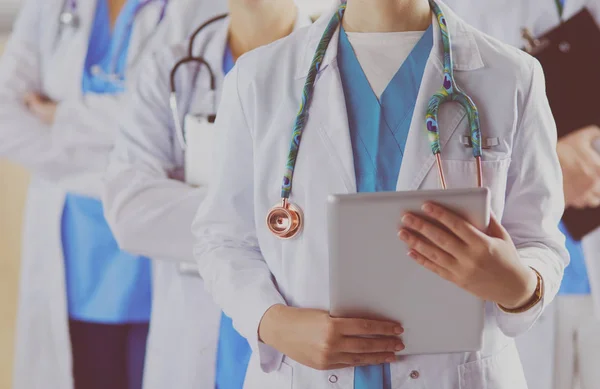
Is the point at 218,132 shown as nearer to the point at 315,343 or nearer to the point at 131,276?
the point at 315,343

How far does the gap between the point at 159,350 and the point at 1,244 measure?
0.43 m

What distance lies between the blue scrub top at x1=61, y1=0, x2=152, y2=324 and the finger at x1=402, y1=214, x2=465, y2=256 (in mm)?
933

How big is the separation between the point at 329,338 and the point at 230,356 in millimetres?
634

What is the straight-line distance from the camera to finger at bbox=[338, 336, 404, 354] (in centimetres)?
87

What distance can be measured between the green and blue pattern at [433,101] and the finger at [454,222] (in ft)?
0.40

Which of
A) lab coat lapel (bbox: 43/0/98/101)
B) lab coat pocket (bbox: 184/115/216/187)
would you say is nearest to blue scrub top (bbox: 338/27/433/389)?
lab coat pocket (bbox: 184/115/216/187)

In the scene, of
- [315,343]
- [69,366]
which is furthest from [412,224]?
[69,366]

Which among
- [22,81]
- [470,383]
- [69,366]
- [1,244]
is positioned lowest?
[69,366]

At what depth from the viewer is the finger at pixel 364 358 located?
892 millimetres

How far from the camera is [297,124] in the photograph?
96cm

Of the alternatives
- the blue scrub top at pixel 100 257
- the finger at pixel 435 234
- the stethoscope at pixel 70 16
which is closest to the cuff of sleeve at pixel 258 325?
the finger at pixel 435 234

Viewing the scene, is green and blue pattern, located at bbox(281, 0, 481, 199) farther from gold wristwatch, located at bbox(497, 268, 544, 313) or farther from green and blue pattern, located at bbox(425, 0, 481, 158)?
gold wristwatch, located at bbox(497, 268, 544, 313)

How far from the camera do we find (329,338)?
34.3 inches

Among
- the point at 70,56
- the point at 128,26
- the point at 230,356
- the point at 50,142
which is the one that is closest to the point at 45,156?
the point at 50,142
